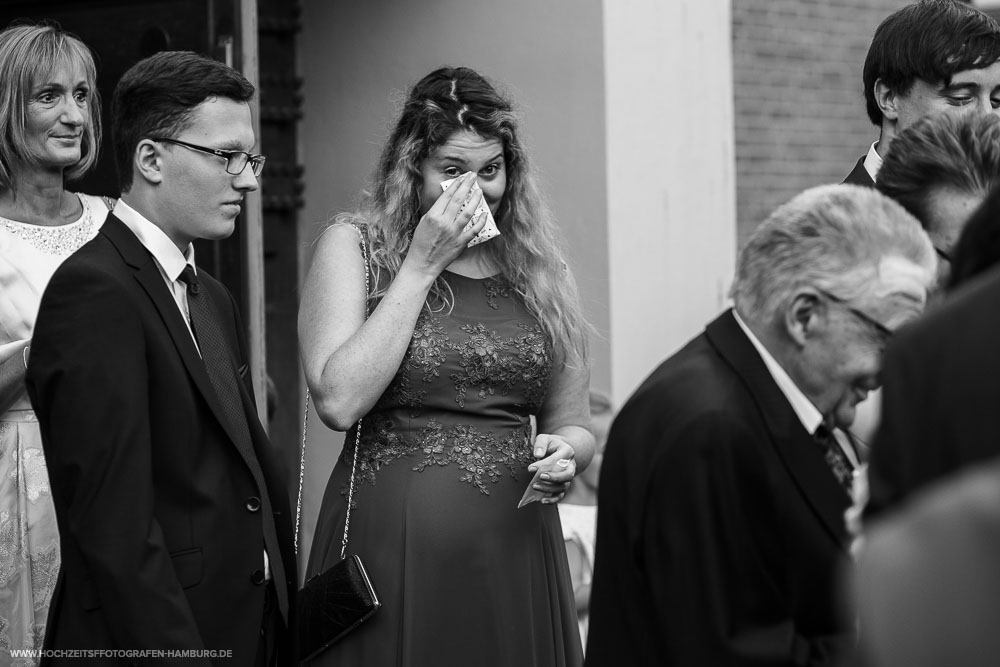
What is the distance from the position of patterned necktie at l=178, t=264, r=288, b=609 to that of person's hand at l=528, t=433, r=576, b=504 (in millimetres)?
676

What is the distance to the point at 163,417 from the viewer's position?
2721 mm

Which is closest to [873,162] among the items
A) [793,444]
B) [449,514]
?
[449,514]

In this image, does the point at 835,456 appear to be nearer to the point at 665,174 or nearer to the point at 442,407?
the point at 442,407

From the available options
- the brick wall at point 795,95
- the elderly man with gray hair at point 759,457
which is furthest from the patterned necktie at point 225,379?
the brick wall at point 795,95

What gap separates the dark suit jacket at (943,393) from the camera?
3.72ft

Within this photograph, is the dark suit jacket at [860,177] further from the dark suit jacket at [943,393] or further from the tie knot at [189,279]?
the dark suit jacket at [943,393]

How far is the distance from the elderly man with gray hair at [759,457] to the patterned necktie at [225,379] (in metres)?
0.93

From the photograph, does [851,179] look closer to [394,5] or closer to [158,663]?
[158,663]

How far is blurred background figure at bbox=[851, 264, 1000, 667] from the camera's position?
1.01m

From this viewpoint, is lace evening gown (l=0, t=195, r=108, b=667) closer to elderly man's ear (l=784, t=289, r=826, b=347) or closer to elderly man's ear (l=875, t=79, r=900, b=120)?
elderly man's ear (l=784, t=289, r=826, b=347)

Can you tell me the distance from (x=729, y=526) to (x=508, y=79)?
4317 millimetres

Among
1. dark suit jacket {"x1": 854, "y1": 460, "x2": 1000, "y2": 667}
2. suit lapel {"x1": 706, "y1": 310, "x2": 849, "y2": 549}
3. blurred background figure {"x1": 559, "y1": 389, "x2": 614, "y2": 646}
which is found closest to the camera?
dark suit jacket {"x1": 854, "y1": 460, "x2": 1000, "y2": 667}

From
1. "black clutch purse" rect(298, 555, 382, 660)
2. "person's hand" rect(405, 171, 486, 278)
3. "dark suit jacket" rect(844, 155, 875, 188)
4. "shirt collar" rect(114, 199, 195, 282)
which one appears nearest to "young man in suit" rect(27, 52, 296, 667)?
"shirt collar" rect(114, 199, 195, 282)

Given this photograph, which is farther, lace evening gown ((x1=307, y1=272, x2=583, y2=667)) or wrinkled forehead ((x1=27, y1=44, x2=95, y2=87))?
wrinkled forehead ((x1=27, y1=44, x2=95, y2=87))
